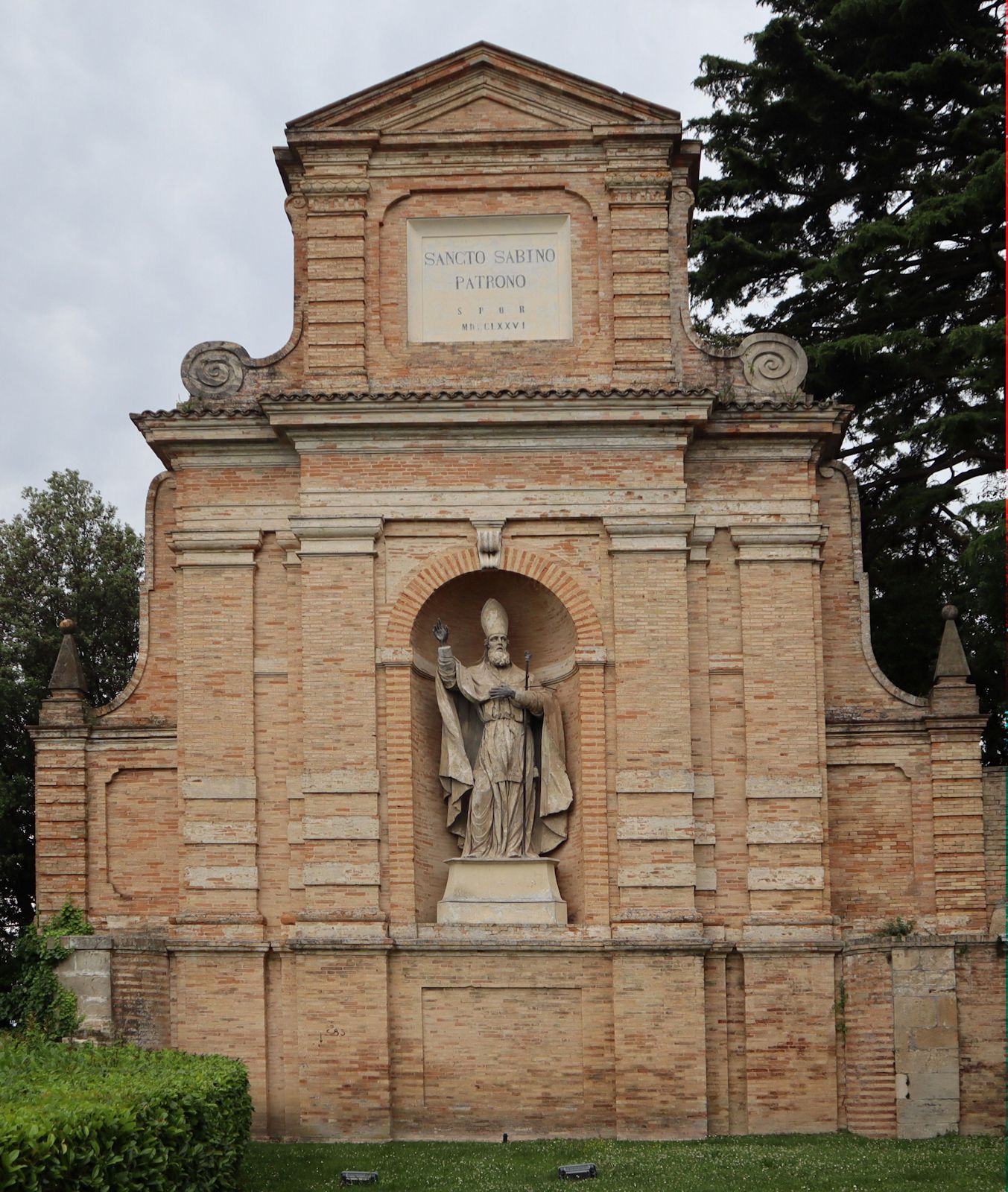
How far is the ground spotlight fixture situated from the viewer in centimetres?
1696

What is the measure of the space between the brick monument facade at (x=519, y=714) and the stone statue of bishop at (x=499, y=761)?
274 millimetres

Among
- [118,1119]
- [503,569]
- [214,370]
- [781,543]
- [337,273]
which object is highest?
[337,273]

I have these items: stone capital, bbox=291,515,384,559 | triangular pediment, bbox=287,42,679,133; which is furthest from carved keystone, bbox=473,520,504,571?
triangular pediment, bbox=287,42,679,133

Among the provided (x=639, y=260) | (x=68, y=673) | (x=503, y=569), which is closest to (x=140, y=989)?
(x=68, y=673)

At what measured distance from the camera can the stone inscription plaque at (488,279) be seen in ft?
69.4

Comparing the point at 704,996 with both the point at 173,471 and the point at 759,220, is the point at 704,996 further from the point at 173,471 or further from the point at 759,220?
the point at 759,220

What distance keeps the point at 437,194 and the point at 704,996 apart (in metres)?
9.07

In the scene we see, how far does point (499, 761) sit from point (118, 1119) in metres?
8.34

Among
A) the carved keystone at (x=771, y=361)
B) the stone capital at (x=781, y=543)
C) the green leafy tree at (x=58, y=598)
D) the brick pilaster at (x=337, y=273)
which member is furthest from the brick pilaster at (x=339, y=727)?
the green leafy tree at (x=58, y=598)

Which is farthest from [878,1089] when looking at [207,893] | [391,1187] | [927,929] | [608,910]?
[207,893]

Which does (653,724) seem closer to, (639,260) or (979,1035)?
(979,1035)

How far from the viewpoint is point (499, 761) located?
20531mm

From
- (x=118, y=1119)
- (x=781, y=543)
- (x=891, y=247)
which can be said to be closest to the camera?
(x=118, y=1119)

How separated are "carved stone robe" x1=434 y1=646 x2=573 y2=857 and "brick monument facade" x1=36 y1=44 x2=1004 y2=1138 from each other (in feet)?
0.88
